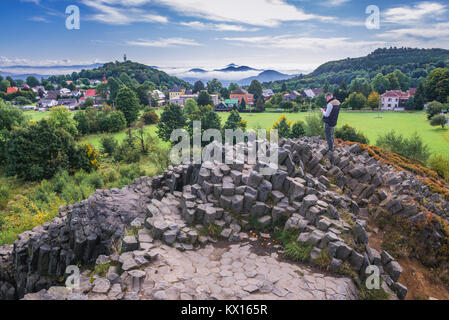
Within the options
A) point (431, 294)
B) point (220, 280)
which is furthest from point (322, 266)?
point (431, 294)

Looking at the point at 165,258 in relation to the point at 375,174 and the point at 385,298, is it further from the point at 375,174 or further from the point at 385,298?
the point at 375,174

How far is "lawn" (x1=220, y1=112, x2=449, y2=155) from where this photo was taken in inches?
1539

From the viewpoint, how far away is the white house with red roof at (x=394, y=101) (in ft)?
228

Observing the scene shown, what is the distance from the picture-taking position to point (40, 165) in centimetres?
2742

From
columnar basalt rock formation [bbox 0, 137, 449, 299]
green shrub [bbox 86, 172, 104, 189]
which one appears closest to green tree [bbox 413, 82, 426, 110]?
columnar basalt rock formation [bbox 0, 137, 449, 299]

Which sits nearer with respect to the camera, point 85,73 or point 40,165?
point 40,165

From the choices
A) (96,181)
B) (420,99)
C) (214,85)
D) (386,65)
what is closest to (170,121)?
(96,181)

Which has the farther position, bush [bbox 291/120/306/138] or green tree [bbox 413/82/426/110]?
green tree [bbox 413/82/426/110]

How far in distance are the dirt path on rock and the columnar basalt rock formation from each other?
110 cm

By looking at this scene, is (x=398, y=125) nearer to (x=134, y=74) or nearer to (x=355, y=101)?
(x=355, y=101)

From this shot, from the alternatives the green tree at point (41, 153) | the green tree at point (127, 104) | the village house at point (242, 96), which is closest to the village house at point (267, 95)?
the village house at point (242, 96)

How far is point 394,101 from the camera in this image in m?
69.9

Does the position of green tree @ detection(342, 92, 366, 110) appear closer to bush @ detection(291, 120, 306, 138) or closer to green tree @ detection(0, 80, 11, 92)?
bush @ detection(291, 120, 306, 138)
